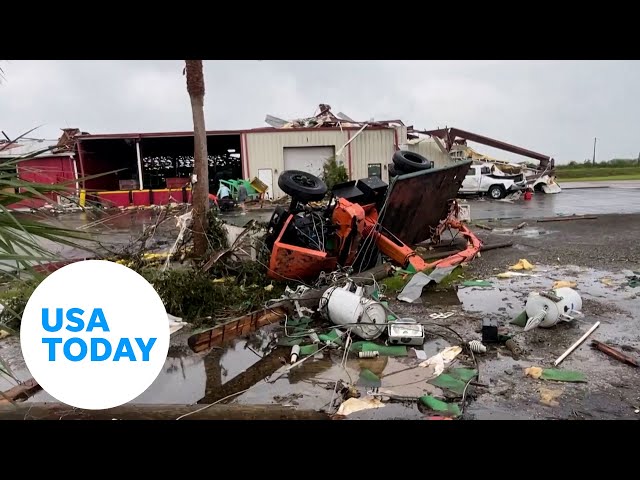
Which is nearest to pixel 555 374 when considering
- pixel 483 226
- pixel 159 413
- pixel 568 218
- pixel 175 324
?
pixel 159 413

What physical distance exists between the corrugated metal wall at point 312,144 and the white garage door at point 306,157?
30cm

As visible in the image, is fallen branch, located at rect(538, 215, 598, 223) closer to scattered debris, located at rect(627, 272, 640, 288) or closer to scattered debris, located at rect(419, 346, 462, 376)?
scattered debris, located at rect(627, 272, 640, 288)

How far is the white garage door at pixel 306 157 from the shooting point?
82.6 ft

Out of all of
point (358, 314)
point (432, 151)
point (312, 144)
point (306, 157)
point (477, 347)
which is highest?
point (312, 144)

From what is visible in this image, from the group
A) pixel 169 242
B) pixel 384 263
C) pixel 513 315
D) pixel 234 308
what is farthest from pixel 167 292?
pixel 169 242

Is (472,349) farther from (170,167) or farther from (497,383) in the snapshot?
(170,167)

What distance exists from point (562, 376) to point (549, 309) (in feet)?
3.81

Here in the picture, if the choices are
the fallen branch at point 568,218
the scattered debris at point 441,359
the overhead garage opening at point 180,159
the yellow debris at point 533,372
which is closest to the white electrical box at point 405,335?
the scattered debris at point 441,359

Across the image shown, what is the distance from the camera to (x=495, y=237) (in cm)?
1120

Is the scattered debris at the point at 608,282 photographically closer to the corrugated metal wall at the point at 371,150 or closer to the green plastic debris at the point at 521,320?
the green plastic debris at the point at 521,320

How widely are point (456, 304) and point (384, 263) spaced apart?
1613 mm

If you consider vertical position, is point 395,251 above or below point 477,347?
above

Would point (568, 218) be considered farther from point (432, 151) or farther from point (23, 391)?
point (432, 151)

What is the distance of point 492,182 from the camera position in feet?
76.1
